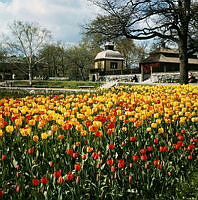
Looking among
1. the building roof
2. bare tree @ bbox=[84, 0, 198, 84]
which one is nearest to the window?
the building roof

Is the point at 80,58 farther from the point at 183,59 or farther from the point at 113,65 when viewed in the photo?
the point at 183,59

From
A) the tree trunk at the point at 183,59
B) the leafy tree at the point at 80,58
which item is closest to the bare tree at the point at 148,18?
the tree trunk at the point at 183,59

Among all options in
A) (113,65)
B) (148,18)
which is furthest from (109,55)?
(148,18)

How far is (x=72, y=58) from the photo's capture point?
52281 millimetres

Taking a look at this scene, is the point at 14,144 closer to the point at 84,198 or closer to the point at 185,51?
the point at 84,198

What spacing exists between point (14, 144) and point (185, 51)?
1652cm

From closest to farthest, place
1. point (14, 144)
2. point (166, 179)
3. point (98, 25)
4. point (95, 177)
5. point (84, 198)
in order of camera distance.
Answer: point (84, 198) < point (95, 177) < point (166, 179) < point (14, 144) < point (98, 25)

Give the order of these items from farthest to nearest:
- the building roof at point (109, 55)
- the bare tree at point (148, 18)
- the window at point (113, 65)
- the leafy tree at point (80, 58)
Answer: the window at point (113, 65)
the building roof at point (109, 55)
the leafy tree at point (80, 58)
the bare tree at point (148, 18)

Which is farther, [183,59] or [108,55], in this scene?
[108,55]

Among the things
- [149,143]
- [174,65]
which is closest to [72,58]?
[174,65]

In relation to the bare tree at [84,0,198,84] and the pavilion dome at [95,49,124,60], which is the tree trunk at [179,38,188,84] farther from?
the pavilion dome at [95,49,124,60]

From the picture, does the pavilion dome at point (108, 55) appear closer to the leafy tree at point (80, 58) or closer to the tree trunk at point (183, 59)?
the leafy tree at point (80, 58)

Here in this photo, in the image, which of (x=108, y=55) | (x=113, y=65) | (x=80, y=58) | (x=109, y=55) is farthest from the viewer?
(x=113, y=65)

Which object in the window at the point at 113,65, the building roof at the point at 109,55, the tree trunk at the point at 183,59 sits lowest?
the tree trunk at the point at 183,59
